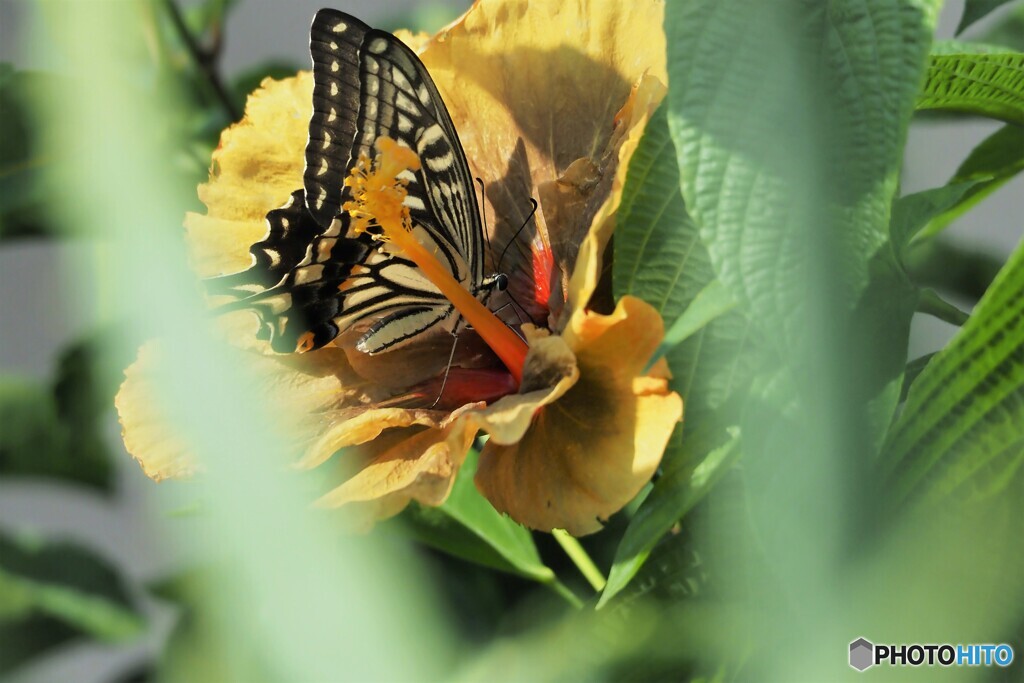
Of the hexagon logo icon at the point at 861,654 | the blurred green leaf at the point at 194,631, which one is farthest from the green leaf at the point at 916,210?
the blurred green leaf at the point at 194,631

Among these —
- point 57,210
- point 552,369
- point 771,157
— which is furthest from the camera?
point 57,210

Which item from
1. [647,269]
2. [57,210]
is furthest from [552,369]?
[57,210]

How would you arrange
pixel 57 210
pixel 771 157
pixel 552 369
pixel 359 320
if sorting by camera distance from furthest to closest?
pixel 57 210 → pixel 359 320 → pixel 552 369 → pixel 771 157

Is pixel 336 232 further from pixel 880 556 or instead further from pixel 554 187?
pixel 880 556

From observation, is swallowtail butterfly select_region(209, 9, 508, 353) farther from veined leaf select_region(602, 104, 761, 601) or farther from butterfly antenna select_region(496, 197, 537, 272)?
veined leaf select_region(602, 104, 761, 601)

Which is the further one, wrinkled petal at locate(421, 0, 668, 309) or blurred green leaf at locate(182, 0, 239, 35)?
blurred green leaf at locate(182, 0, 239, 35)

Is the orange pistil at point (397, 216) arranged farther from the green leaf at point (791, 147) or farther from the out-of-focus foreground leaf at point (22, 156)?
the out-of-focus foreground leaf at point (22, 156)

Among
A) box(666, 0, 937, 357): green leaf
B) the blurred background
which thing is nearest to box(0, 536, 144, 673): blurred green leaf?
the blurred background

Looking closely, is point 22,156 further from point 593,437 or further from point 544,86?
point 593,437
